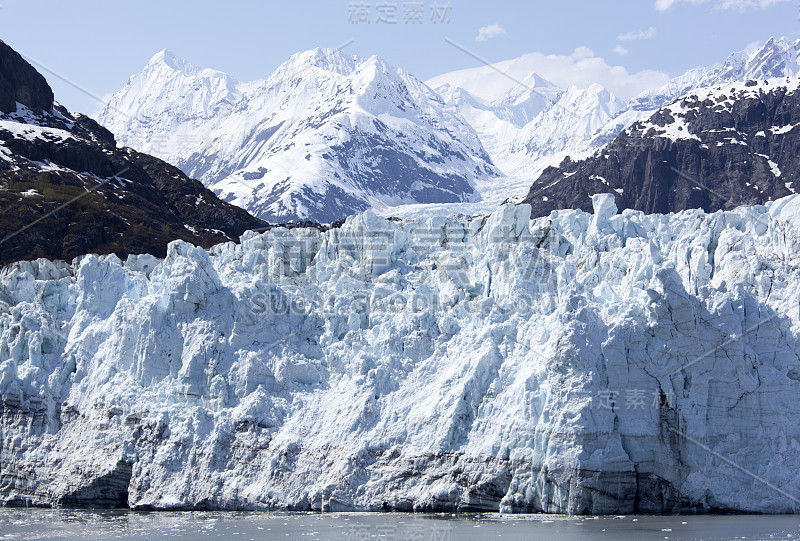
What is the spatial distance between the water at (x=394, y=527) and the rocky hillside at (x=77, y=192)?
50.9 metres

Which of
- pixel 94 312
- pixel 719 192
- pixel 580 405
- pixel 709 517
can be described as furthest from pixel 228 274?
pixel 719 192

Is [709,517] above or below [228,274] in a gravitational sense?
below

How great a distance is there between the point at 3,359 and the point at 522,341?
2254 centimetres

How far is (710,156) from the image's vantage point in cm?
15825

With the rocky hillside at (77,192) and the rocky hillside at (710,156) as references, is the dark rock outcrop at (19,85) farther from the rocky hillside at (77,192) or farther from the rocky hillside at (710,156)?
the rocky hillside at (710,156)

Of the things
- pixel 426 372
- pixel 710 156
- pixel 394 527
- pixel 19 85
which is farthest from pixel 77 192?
pixel 710 156

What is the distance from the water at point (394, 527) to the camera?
113 ft

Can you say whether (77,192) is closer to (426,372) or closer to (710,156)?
(426,372)

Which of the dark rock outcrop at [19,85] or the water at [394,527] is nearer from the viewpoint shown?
the water at [394,527]

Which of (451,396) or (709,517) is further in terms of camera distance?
(451,396)

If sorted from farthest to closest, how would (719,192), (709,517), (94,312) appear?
(719,192) < (94,312) < (709,517)

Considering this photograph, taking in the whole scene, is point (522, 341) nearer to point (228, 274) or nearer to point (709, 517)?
point (709, 517)

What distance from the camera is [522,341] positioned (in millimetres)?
41469

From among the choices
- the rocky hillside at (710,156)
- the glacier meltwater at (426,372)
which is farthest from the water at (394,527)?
the rocky hillside at (710,156)
